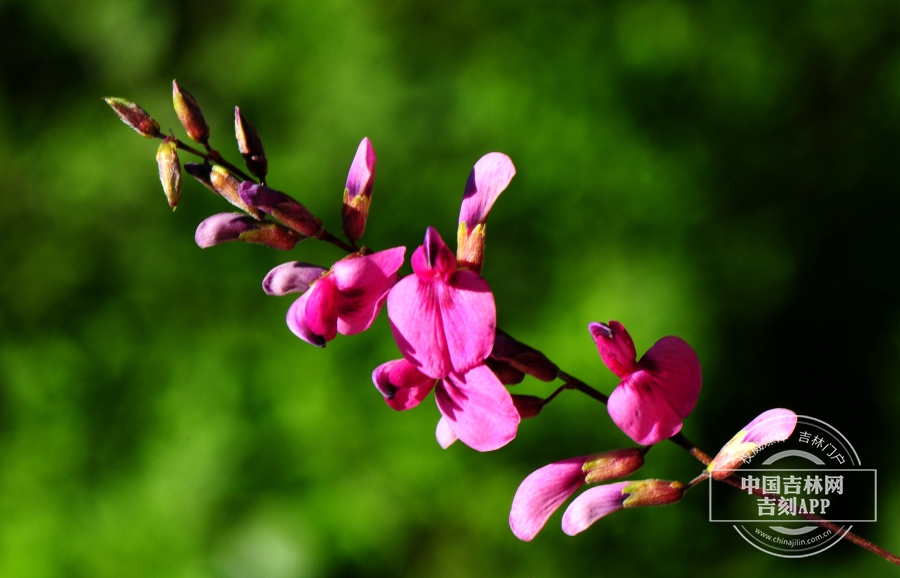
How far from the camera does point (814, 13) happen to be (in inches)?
55.6

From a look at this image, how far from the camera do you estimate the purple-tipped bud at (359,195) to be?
0.43 m

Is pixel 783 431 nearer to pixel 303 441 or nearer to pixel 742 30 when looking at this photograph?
pixel 303 441

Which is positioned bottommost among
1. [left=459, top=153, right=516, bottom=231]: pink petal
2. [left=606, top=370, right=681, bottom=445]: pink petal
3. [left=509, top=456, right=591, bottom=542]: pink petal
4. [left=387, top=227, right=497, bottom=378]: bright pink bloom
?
[left=509, top=456, right=591, bottom=542]: pink petal

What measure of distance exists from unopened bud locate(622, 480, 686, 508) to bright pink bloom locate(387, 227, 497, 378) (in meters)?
0.13

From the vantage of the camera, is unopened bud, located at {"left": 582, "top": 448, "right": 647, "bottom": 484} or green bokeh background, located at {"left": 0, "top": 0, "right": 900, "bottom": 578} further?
green bokeh background, located at {"left": 0, "top": 0, "right": 900, "bottom": 578}

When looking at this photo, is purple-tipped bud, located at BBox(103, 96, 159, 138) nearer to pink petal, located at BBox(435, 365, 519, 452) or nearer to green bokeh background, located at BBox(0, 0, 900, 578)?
pink petal, located at BBox(435, 365, 519, 452)

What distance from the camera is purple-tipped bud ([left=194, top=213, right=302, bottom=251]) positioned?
0.42 meters

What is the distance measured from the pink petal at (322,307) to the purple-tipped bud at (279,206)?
0.13 ft

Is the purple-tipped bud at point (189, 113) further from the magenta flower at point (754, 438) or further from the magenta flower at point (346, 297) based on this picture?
the magenta flower at point (754, 438)

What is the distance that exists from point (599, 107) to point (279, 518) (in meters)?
Answer: 0.90

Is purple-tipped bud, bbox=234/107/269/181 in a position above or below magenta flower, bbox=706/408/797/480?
above

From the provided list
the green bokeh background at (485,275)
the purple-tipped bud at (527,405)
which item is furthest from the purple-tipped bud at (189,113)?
the green bokeh background at (485,275)

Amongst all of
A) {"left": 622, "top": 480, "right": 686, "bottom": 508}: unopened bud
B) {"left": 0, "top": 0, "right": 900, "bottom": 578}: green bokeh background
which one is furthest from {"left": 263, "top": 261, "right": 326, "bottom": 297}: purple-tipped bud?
{"left": 0, "top": 0, "right": 900, "bottom": 578}: green bokeh background

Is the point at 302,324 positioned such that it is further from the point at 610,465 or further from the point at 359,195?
the point at 610,465
